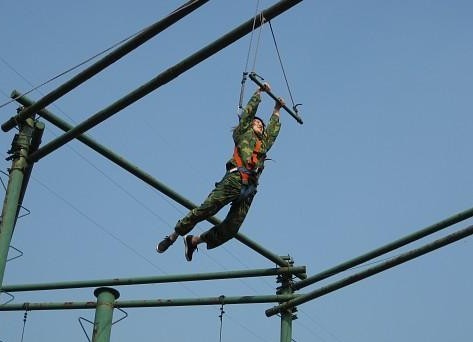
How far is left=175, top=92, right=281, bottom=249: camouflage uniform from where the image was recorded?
930 centimetres

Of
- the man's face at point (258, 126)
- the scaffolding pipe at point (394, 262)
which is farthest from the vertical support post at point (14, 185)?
the scaffolding pipe at point (394, 262)

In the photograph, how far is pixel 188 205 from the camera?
10367mm

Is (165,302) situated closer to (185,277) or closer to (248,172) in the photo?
(185,277)

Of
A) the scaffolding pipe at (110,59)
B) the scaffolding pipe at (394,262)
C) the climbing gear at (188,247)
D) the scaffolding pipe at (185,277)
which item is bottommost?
the scaffolding pipe at (394,262)

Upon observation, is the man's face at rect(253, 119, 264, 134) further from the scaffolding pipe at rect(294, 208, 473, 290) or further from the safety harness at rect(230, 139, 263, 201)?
the scaffolding pipe at rect(294, 208, 473, 290)

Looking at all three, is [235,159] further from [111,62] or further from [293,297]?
[293,297]

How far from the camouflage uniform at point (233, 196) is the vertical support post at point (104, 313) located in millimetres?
2277

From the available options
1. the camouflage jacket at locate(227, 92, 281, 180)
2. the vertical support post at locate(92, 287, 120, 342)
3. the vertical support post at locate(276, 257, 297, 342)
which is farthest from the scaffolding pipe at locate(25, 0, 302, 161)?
the vertical support post at locate(276, 257, 297, 342)

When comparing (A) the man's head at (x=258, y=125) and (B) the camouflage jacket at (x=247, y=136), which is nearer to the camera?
(B) the camouflage jacket at (x=247, y=136)

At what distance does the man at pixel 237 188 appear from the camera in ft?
30.6

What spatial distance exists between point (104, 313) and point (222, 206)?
289 cm

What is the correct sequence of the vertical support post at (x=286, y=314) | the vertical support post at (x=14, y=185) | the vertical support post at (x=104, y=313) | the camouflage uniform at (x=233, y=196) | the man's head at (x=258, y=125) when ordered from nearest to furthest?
the vertical support post at (x=14, y=185) < the camouflage uniform at (x=233, y=196) < the man's head at (x=258, y=125) < the vertical support post at (x=104, y=313) < the vertical support post at (x=286, y=314)

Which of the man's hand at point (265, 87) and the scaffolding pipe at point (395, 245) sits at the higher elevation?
the man's hand at point (265, 87)

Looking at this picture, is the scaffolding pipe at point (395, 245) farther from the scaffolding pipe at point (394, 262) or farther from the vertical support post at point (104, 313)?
the vertical support post at point (104, 313)
